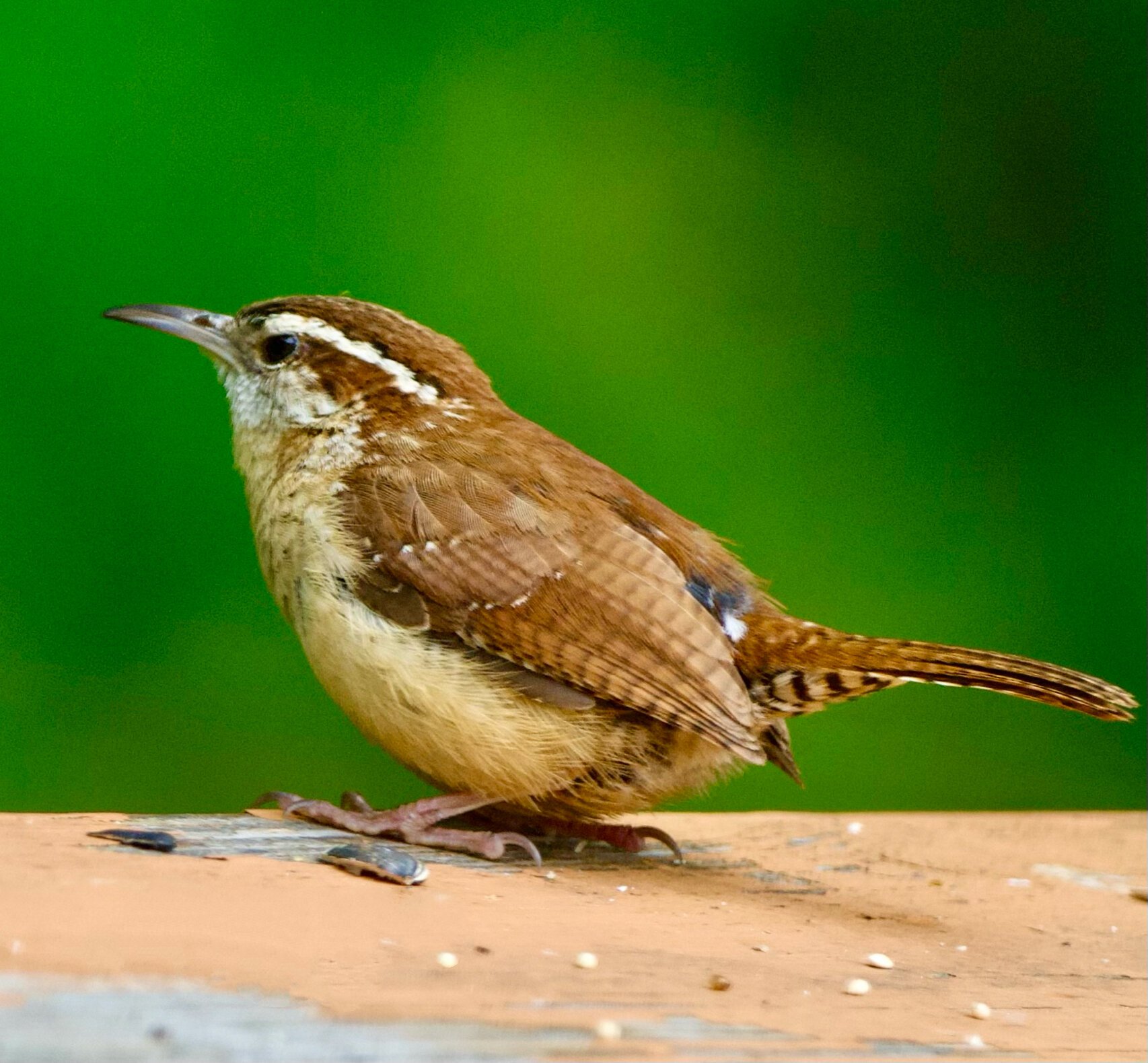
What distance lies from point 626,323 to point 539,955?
2895 mm

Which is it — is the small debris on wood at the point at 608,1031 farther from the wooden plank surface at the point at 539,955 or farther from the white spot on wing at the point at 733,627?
the white spot on wing at the point at 733,627

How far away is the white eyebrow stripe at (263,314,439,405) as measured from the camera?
319cm

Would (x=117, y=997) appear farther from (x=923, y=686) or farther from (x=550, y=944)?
(x=923, y=686)

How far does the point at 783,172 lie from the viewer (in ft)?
16.1

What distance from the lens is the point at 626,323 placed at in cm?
475

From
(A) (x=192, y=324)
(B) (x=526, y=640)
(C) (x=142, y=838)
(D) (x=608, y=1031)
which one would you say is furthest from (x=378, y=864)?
(A) (x=192, y=324)

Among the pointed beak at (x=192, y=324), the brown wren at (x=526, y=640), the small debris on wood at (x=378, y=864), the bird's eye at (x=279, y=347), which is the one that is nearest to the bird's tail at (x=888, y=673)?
the brown wren at (x=526, y=640)

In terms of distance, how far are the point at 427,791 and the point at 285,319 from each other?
194cm

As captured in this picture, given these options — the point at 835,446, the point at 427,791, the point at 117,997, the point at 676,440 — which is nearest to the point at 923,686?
the point at 835,446

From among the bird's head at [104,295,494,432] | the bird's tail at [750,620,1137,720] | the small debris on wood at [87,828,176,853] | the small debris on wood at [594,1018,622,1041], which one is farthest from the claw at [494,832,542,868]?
the small debris on wood at [594,1018,622,1041]

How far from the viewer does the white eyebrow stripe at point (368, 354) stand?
10.5 feet

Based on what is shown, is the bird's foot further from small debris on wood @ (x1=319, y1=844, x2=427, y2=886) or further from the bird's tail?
small debris on wood @ (x1=319, y1=844, x2=427, y2=886)

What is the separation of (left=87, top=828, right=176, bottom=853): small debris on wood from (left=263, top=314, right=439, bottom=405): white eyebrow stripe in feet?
3.53

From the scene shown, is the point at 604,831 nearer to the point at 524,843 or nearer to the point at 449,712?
the point at 524,843
